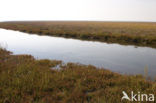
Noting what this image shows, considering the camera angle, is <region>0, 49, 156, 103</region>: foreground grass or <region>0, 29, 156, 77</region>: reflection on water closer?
<region>0, 49, 156, 103</region>: foreground grass

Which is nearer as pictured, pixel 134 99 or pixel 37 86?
pixel 134 99

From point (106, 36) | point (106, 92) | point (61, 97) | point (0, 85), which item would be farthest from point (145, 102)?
point (106, 36)

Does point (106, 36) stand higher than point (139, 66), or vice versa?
point (106, 36)

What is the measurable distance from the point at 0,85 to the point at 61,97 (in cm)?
253

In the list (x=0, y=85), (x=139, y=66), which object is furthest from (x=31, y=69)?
(x=139, y=66)

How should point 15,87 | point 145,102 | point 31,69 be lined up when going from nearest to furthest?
1. point 145,102
2. point 15,87
3. point 31,69

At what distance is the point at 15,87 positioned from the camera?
500cm

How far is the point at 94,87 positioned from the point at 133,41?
635 inches

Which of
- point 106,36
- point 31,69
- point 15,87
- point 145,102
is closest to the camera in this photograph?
point 145,102

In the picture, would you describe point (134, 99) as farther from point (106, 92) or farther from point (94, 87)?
point (94, 87)

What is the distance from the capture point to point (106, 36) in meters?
22.8

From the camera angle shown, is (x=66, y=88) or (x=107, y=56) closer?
(x=66, y=88)

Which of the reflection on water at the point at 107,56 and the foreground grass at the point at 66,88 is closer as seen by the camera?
the foreground grass at the point at 66,88

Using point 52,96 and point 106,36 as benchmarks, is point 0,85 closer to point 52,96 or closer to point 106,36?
point 52,96
